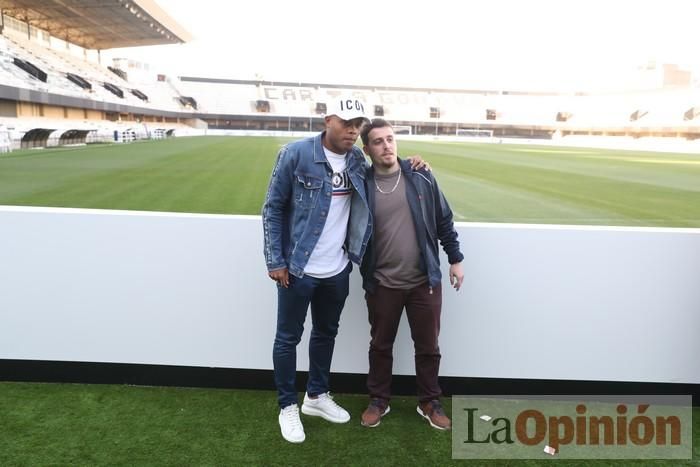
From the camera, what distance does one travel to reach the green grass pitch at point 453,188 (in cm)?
928

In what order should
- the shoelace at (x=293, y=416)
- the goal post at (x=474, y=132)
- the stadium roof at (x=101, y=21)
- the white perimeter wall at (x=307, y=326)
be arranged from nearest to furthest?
1. the shoelace at (x=293, y=416)
2. the white perimeter wall at (x=307, y=326)
3. the stadium roof at (x=101, y=21)
4. the goal post at (x=474, y=132)

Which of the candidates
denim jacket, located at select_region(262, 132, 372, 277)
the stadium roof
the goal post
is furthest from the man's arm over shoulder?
the goal post

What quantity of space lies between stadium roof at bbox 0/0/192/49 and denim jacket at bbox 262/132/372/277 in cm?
3606

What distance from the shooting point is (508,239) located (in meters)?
3.04

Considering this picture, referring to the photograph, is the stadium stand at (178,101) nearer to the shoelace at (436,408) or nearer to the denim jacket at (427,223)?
the denim jacket at (427,223)

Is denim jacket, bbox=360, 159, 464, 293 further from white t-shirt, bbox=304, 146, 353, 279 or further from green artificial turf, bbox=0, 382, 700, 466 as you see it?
green artificial turf, bbox=0, 382, 700, 466

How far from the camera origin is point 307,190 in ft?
8.45

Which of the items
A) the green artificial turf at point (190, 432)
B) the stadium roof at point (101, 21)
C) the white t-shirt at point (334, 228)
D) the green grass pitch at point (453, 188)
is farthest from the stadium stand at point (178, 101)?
the white t-shirt at point (334, 228)

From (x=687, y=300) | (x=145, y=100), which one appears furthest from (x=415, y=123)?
(x=687, y=300)

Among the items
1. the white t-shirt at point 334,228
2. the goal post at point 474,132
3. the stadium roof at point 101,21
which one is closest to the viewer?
the white t-shirt at point 334,228

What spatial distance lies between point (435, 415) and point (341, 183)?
127 cm

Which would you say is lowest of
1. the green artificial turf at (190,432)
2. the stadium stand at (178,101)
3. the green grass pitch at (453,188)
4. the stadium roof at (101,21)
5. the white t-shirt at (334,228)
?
the green artificial turf at (190,432)

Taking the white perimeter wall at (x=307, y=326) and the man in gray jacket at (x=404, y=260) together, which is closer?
the man in gray jacket at (x=404, y=260)

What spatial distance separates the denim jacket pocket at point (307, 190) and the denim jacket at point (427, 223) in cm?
25
